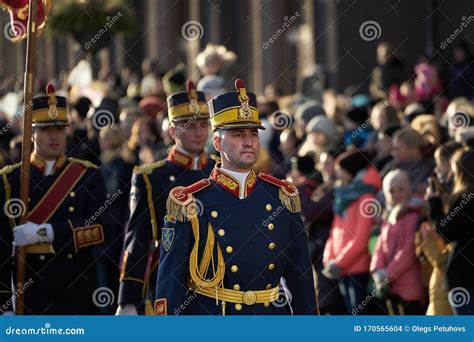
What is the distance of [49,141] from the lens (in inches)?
429

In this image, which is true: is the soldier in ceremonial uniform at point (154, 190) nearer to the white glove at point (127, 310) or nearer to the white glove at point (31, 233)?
the white glove at point (127, 310)

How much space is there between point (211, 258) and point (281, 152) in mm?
5854

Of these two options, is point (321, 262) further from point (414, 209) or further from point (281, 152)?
point (281, 152)

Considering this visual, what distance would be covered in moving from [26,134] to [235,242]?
1.98 metres

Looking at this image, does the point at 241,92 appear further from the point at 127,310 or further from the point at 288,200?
the point at 127,310

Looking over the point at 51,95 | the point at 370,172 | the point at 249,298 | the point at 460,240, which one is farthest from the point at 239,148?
the point at 370,172

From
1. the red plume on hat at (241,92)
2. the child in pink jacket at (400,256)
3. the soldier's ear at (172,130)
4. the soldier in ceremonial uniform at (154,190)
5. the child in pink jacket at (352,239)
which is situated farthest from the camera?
the child in pink jacket at (352,239)

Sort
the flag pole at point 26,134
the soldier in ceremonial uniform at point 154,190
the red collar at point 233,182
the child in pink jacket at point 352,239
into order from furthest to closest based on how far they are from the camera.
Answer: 1. the child in pink jacket at point 352,239
2. the soldier in ceremonial uniform at point 154,190
3. the flag pole at point 26,134
4. the red collar at point 233,182

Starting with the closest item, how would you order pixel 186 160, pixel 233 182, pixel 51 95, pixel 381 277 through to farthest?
pixel 233 182
pixel 186 160
pixel 51 95
pixel 381 277

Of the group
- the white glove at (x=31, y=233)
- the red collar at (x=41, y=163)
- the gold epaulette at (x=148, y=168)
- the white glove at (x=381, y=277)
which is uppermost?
the red collar at (x=41, y=163)

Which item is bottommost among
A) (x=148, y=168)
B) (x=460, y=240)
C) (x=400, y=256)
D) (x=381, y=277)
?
(x=381, y=277)

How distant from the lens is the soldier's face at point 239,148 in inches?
344

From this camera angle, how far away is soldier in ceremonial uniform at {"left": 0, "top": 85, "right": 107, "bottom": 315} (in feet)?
35.2

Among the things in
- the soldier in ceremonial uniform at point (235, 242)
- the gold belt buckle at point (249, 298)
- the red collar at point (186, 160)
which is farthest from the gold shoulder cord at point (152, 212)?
the gold belt buckle at point (249, 298)
